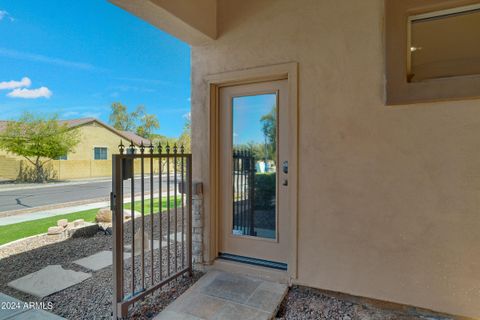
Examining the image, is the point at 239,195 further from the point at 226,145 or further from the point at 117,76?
the point at 117,76

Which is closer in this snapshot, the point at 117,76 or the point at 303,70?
the point at 303,70

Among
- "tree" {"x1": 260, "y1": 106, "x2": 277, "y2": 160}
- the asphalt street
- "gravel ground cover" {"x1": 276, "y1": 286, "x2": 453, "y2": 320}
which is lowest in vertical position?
the asphalt street

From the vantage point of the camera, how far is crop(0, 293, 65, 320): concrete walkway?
1.97m

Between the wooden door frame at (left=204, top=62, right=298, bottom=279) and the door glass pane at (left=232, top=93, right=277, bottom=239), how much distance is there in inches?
8.6

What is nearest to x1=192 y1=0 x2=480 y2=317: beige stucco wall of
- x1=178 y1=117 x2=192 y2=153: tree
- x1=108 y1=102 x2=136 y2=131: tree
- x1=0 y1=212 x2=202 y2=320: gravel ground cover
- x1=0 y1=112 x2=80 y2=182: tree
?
x1=178 y1=117 x2=192 y2=153: tree

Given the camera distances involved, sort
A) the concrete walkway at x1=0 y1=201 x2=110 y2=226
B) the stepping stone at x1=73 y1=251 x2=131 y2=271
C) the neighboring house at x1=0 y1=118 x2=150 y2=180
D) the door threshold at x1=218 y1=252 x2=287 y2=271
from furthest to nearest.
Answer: the neighboring house at x1=0 y1=118 x2=150 y2=180 < the concrete walkway at x1=0 y1=201 x2=110 y2=226 < the stepping stone at x1=73 y1=251 x2=131 y2=271 < the door threshold at x1=218 y1=252 x2=287 y2=271

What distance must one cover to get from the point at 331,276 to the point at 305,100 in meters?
1.73

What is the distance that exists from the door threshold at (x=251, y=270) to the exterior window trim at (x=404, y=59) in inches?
77.5

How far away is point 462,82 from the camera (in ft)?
6.32

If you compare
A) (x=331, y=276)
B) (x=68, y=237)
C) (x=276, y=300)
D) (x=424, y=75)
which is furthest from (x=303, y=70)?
(x=68, y=237)

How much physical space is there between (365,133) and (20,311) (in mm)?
3349

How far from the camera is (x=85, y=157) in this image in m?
20.8

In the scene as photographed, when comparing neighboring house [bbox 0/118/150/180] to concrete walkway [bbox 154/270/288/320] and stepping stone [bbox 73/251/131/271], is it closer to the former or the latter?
stepping stone [bbox 73/251/131/271]

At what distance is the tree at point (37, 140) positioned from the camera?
1672 centimetres
